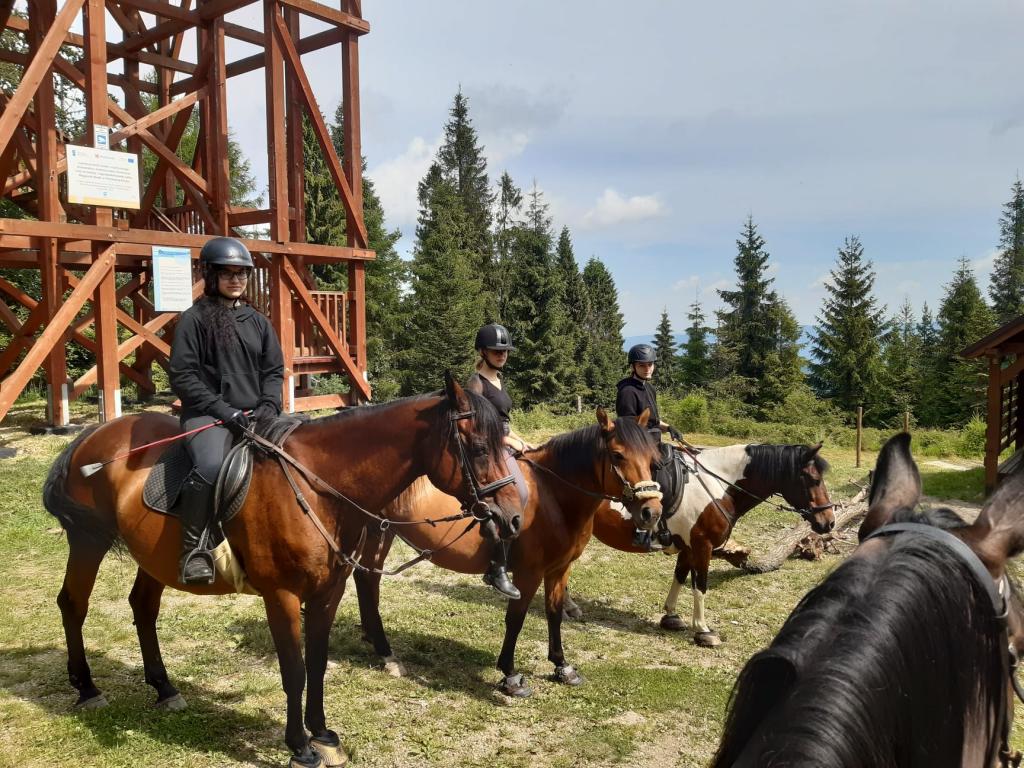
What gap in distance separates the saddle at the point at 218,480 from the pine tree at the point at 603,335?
33.2 meters

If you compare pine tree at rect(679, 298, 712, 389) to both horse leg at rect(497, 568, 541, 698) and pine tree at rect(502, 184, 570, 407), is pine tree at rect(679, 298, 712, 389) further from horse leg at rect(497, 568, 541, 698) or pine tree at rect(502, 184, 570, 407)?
horse leg at rect(497, 568, 541, 698)

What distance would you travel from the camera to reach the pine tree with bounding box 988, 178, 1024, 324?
1725 inches

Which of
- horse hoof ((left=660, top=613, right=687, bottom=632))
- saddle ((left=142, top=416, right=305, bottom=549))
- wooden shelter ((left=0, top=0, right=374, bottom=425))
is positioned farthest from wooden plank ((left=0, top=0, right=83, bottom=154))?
horse hoof ((left=660, top=613, right=687, bottom=632))

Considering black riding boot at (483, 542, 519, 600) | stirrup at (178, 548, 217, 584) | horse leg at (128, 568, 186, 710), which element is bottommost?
A: horse leg at (128, 568, 186, 710)

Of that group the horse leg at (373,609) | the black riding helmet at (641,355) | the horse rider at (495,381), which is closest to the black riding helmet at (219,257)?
the horse rider at (495,381)

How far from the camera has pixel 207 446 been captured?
3488mm

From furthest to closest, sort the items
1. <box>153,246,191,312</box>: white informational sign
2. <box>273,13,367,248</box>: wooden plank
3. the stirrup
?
<box>273,13,367,248</box>: wooden plank < <box>153,246,191,312</box>: white informational sign < the stirrup

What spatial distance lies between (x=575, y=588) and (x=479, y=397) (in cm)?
407

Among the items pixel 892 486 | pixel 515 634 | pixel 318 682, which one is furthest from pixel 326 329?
pixel 892 486

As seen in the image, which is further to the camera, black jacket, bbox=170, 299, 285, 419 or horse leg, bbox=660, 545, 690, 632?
horse leg, bbox=660, 545, 690, 632

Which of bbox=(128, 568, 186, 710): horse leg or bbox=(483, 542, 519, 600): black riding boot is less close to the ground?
bbox=(483, 542, 519, 600): black riding boot

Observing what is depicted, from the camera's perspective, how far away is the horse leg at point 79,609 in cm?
414

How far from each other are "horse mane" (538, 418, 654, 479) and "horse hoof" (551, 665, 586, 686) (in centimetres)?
148

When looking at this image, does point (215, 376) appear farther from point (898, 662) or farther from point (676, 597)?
point (676, 597)
